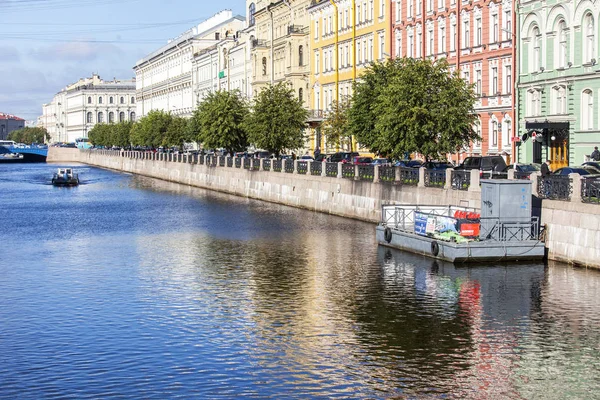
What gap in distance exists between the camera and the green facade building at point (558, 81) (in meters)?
55.4

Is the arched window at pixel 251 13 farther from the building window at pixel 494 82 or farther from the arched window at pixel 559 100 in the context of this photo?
the arched window at pixel 559 100

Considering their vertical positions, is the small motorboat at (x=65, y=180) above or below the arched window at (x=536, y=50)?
below

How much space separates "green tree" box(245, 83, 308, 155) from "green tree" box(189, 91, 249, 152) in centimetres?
1110

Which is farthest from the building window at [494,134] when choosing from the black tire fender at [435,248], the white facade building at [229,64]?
the white facade building at [229,64]

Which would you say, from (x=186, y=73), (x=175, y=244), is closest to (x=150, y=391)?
(x=175, y=244)

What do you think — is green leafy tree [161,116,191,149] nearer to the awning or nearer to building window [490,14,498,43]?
building window [490,14,498,43]

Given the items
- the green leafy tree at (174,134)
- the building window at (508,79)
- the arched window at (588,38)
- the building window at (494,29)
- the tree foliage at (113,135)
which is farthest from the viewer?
the tree foliage at (113,135)

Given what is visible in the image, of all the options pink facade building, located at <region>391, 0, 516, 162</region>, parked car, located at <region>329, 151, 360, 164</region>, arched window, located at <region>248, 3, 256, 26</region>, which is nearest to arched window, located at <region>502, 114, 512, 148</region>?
pink facade building, located at <region>391, 0, 516, 162</region>

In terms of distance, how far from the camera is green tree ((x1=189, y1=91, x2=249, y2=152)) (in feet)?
298

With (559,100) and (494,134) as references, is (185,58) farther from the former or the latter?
(559,100)

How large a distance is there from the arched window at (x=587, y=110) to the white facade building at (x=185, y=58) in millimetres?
95492

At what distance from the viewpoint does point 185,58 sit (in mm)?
167375

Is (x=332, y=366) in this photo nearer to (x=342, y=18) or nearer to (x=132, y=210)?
(x=132, y=210)

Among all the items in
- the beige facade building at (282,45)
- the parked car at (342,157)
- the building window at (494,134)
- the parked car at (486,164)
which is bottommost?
the parked car at (486,164)
